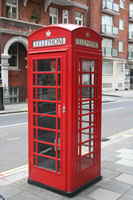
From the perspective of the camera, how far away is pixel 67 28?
11.2 ft

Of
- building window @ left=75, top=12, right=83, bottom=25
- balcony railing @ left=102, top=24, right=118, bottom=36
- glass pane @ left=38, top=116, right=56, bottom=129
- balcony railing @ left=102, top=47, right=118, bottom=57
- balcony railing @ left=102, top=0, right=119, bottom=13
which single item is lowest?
glass pane @ left=38, top=116, right=56, bottom=129

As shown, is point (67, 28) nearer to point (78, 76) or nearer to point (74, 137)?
point (78, 76)

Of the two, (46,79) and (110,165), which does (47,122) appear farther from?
(110,165)

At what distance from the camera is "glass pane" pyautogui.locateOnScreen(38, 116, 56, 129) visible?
3.63 m

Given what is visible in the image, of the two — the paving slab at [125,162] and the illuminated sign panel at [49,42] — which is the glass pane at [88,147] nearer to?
the paving slab at [125,162]

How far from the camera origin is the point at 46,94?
366cm

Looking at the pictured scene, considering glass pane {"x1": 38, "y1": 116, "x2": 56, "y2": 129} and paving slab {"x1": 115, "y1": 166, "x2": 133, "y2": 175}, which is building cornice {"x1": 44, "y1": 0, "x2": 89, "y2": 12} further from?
glass pane {"x1": 38, "y1": 116, "x2": 56, "y2": 129}

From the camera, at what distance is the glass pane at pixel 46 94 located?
3.56 meters

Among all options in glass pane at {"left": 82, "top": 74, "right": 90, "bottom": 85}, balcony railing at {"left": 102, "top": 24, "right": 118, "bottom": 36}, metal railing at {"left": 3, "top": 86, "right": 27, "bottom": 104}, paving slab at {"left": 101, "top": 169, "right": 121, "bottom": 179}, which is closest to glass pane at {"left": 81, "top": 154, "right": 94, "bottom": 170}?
paving slab at {"left": 101, "top": 169, "right": 121, "bottom": 179}

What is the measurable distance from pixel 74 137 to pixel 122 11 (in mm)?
36384

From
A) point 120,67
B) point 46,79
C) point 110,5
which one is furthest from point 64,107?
A: point 120,67

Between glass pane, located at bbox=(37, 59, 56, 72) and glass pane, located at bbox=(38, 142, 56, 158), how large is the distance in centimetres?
122

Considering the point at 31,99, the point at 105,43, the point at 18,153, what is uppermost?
the point at 105,43

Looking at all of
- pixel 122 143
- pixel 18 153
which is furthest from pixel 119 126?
pixel 18 153
